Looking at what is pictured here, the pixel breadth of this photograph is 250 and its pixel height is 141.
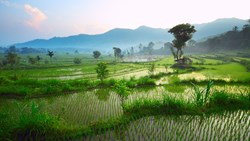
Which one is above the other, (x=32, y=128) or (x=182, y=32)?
(x=182, y=32)

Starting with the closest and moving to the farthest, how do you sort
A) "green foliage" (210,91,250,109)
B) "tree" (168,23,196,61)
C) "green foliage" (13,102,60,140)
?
"green foliage" (13,102,60,140) < "green foliage" (210,91,250,109) < "tree" (168,23,196,61)

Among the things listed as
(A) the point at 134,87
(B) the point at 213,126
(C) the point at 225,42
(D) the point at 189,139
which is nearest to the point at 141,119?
(D) the point at 189,139

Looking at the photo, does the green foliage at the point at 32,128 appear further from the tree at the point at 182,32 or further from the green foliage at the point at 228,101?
the tree at the point at 182,32

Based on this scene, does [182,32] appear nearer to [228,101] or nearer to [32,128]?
[228,101]

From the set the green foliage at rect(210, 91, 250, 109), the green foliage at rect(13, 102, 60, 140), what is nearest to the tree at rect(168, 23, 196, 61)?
the green foliage at rect(210, 91, 250, 109)

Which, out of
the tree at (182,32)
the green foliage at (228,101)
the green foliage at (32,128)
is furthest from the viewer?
the tree at (182,32)

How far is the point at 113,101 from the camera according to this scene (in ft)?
30.7

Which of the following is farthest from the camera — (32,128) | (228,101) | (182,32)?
(182,32)

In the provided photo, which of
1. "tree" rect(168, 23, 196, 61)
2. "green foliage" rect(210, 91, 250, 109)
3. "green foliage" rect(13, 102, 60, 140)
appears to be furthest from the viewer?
"tree" rect(168, 23, 196, 61)

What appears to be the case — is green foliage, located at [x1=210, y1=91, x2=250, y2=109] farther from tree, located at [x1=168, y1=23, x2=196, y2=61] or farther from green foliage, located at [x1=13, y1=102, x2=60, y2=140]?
tree, located at [x1=168, y1=23, x2=196, y2=61]

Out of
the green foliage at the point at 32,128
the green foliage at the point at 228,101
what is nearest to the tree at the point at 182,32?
the green foliage at the point at 228,101

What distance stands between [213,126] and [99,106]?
544 cm

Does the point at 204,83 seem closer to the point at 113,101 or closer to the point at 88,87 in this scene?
the point at 113,101

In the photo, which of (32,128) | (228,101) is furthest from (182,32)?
(32,128)
